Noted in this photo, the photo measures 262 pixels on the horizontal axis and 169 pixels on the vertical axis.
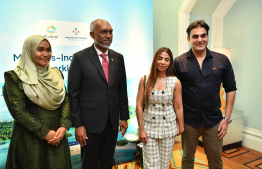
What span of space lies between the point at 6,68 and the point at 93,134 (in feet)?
4.05

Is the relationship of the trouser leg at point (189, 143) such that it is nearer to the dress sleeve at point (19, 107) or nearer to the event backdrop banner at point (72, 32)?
the event backdrop banner at point (72, 32)

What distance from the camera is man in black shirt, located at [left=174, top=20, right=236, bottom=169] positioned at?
184cm

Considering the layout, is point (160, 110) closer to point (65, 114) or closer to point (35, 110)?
point (65, 114)

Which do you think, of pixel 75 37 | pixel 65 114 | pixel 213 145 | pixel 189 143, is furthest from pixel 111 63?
pixel 213 145

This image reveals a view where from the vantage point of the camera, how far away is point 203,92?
5.99 ft

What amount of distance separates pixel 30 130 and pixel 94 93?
0.54 meters

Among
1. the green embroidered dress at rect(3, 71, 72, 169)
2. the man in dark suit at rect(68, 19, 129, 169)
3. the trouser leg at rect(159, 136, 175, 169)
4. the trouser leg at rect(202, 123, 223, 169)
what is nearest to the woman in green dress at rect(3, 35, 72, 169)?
the green embroidered dress at rect(3, 71, 72, 169)

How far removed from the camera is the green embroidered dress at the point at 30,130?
54.4 inches

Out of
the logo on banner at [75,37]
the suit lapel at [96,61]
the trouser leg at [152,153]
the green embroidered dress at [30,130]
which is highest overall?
the logo on banner at [75,37]

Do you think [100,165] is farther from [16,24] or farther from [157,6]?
[157,6]

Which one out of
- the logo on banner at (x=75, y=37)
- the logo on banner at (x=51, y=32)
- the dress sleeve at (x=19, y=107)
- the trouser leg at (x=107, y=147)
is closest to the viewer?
the dress sleeve at (x=19, y=107)

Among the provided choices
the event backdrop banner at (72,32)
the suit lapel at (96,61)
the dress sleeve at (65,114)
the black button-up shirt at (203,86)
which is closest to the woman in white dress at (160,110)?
the black button-up shirt at (203,86)

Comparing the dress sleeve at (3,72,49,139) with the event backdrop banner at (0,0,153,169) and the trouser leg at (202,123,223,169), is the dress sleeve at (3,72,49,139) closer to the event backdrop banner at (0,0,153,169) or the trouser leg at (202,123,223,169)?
the event backdrop banner at (0,0,153,169)

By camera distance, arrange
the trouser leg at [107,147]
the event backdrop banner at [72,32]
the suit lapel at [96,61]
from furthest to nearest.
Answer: the event backdrop banner at [72,32], the trouser leg at [107,147], the suit lapel at [96,61]
